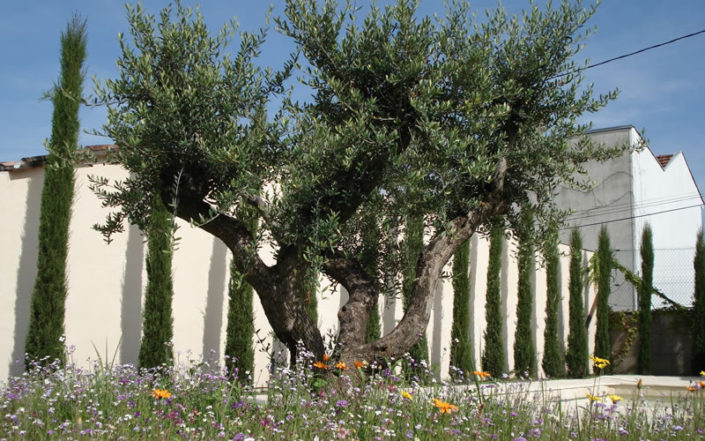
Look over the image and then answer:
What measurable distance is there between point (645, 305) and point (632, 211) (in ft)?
12.9

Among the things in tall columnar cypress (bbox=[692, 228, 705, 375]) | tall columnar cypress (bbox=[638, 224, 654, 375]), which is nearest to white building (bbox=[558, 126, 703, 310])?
tall columnar cypress (bbox=[638, 224, 654, 375])

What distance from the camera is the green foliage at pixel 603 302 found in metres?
16.4

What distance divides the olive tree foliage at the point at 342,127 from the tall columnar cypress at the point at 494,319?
313 inches

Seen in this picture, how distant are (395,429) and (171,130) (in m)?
2.63

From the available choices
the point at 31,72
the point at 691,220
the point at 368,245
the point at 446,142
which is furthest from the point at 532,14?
the point at 691,220

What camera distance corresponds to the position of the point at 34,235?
30.3 ft

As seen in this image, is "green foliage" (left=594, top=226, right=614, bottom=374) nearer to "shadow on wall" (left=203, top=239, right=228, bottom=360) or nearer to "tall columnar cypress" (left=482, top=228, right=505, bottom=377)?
"tall columnar cypress" (left=482, top=228, right=505, bottom=377)

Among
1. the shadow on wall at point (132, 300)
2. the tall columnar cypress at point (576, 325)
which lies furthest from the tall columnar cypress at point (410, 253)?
the tall columnar cypress at point (576, 325)

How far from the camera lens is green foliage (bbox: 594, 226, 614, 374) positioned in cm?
1642

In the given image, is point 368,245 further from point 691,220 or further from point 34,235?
point 691,220

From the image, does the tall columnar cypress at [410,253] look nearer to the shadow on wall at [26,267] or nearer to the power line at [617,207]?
the shadow on wall at [26,267]

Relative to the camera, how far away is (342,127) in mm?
4980

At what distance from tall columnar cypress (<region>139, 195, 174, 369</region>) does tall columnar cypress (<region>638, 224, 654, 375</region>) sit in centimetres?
1286

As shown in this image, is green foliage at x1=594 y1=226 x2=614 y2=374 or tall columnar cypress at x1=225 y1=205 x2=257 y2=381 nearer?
tall columnar cypress at x1=225 y1=205 x2=257 y2=381
